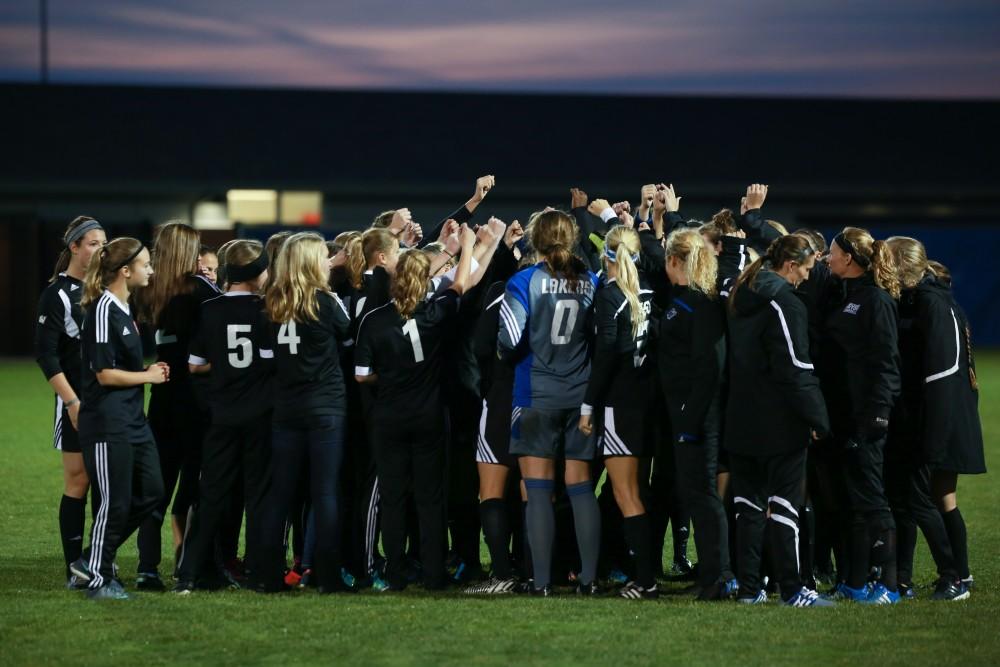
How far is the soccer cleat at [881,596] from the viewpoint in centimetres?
703

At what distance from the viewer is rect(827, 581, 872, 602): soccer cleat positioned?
7.10m

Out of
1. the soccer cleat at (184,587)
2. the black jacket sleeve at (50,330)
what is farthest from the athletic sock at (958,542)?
the black jacket sleeve at (50,330)

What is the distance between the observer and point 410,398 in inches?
285

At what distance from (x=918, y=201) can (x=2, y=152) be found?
23.4 m

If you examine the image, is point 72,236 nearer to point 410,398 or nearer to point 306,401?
point 306,401

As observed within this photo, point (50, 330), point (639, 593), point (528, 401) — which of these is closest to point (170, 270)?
point (50, 330)

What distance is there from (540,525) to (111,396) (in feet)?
7.69

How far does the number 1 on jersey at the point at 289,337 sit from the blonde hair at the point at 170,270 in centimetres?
73

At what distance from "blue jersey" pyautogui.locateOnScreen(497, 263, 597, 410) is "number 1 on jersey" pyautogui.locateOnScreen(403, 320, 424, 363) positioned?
16.6 inches

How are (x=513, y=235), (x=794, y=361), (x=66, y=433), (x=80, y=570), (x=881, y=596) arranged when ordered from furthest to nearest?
1. (x=513, y=235)
2. (x=66, y=433)
3. (x=80, y=570)
4. (x=881, y=596)
5. (x=794, y=361)

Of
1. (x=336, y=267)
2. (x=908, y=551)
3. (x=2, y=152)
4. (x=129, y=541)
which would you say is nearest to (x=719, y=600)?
(x=908, y=551)

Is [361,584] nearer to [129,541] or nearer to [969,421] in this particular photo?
[129,541]

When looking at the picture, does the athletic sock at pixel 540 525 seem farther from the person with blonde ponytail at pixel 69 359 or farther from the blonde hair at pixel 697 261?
the person with blonde ponytail at pixel 69 359

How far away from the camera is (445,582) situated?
24.6 feet
